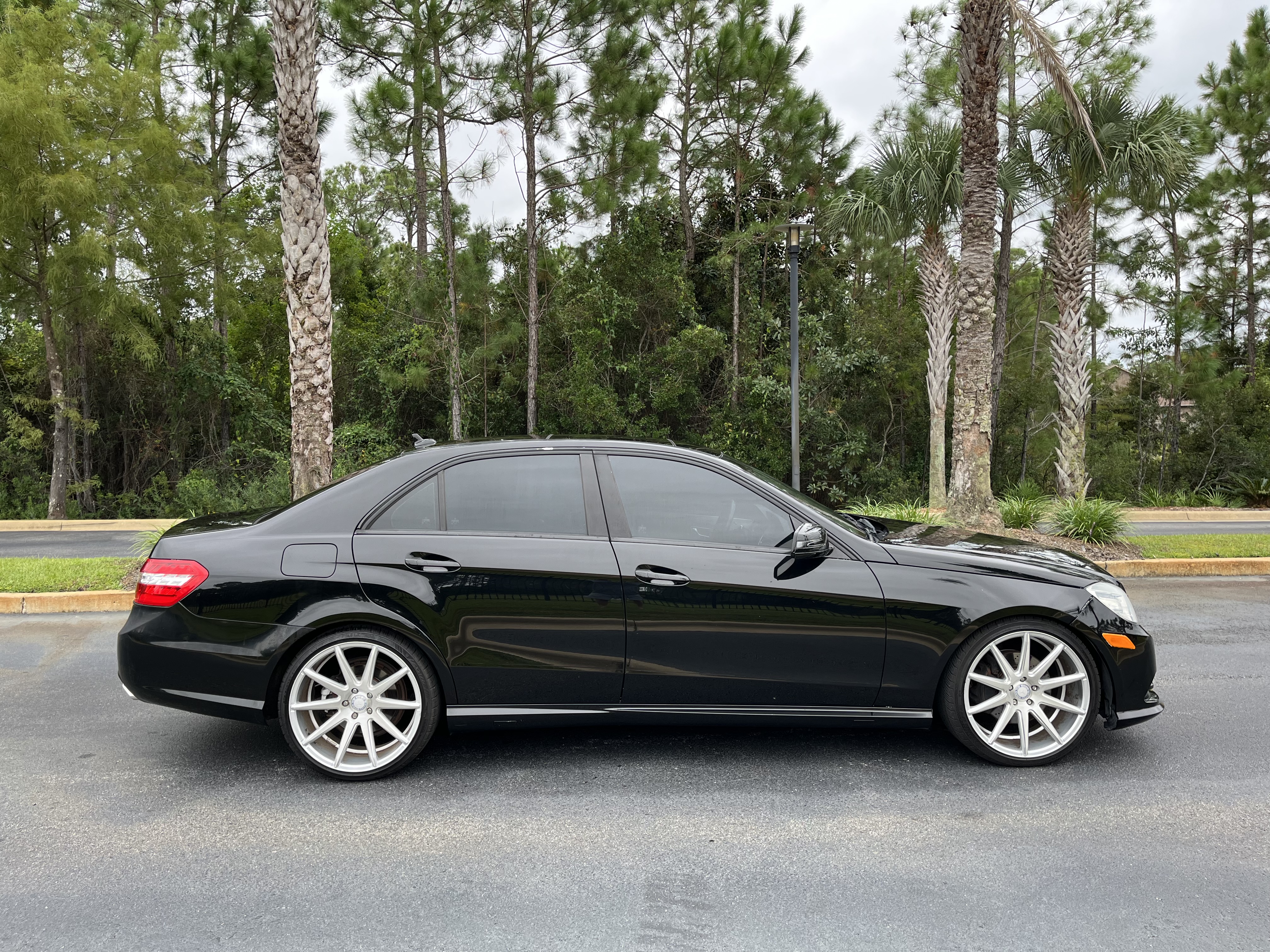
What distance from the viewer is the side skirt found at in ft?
12.6

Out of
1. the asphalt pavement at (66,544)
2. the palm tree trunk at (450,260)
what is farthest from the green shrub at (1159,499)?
the asphalt pavement at (66,544)

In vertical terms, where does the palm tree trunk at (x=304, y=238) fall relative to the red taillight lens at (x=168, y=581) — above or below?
above

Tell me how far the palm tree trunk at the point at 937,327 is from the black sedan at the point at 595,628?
54.5 ft

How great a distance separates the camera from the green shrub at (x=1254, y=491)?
2181 centimetres

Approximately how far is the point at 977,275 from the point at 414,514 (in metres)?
9.24

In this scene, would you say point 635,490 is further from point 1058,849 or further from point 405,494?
point 1058,849

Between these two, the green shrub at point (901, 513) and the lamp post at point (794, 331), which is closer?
the green shrub at point (901, 513)

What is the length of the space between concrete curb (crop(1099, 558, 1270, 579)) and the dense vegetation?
8319 mm

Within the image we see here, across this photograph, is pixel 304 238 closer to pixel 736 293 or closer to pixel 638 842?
pixel 638 842

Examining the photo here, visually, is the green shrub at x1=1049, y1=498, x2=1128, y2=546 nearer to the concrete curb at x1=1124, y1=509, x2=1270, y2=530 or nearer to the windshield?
the concrete curb at x1=1124, y1=509, x2=1270, y2=530

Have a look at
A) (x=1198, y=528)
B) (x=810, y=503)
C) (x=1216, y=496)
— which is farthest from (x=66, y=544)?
(x=1216, y=496)

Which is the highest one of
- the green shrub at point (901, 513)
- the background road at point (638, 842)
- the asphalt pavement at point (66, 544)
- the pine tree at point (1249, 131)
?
the pine tree at point (1249, 131)

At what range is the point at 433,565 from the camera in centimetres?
381

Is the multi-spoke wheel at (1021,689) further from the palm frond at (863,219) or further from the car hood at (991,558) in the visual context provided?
the palm frond at (863,219)
